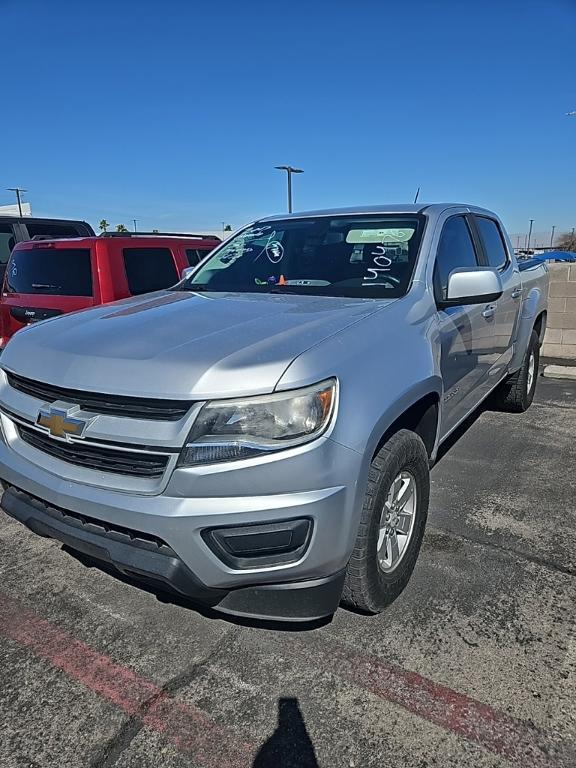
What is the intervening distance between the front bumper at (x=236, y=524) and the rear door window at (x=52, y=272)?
12.0 ft

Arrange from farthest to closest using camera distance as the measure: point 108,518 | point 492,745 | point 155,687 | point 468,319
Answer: point 468,319
point 155,687
point 108,518
point 492,745

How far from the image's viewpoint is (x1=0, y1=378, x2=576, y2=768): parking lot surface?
191 cm

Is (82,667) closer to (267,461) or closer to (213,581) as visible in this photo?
(213,581)

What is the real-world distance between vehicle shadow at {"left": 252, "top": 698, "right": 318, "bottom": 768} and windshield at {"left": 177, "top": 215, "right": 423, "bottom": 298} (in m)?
1.88

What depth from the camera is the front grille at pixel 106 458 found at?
2.02 m

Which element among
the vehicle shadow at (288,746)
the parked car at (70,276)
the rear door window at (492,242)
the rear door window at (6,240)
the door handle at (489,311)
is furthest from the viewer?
the rear door window at (6,240)

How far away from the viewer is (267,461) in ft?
6.23

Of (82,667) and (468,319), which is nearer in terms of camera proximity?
(82,667)

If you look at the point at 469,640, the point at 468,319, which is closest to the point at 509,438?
the point at 468,319

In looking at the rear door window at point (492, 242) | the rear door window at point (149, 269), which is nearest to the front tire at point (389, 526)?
the rear door window at point (492, 242)

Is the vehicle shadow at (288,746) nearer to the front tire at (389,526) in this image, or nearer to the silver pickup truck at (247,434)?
the silver pickup truck at (247,434)

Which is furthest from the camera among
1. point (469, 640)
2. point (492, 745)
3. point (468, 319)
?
point (468, 319)

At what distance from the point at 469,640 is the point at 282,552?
100 centimetres

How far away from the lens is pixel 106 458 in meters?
2.13
